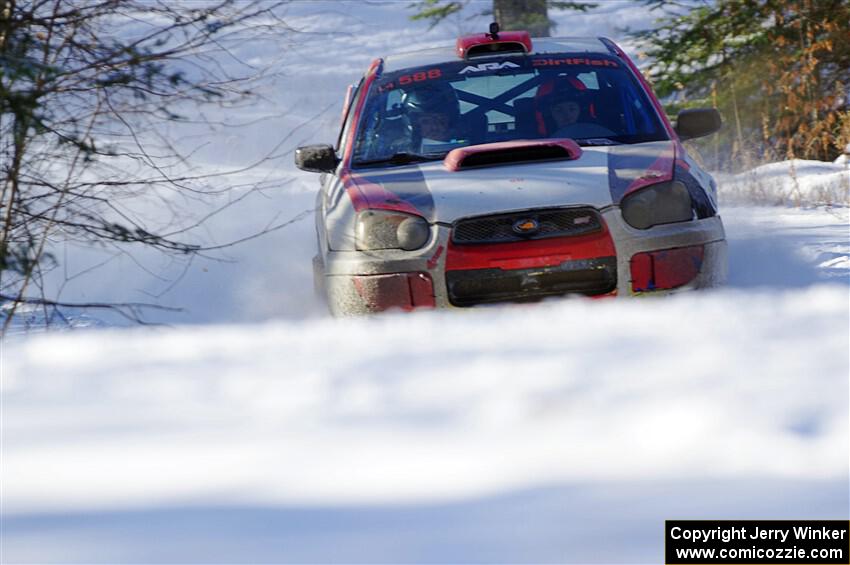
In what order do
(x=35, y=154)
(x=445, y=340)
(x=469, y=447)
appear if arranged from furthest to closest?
(x=35, y=154) < (x=445, y=340) < (x=469, y=447)

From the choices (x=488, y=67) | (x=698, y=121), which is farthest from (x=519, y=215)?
(x=488, y=67)

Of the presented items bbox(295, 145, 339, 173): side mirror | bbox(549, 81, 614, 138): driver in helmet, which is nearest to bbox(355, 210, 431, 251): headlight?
bbox(295, 145, 339, 173): side mirror

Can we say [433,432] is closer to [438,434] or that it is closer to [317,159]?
[438,434]

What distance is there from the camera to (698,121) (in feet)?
20.2

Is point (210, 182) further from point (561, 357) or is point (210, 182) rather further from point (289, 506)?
point (289, 506)

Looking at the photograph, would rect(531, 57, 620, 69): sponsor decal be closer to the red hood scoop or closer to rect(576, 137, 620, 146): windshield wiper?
rect(576, 137, 620, 146): windshield wiper

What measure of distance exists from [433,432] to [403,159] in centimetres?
261

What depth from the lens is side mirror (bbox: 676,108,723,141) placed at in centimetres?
615

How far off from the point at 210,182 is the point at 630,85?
94.4 inches

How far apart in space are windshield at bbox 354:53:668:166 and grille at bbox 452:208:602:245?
1.04 meters

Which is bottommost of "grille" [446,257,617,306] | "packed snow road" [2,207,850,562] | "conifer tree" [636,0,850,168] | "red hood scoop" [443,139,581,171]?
"packed snow road" [2,207,850,562]

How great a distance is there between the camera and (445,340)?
4.66 m

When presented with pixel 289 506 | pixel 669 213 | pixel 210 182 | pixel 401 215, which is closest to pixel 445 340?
pixel 401 215

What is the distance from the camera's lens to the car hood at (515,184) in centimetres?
509
